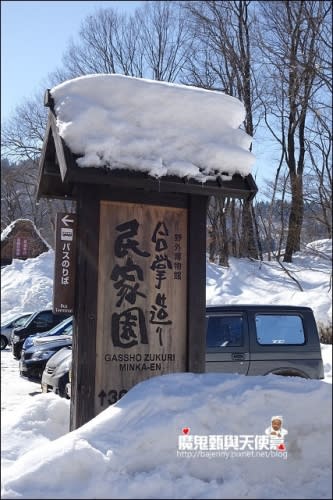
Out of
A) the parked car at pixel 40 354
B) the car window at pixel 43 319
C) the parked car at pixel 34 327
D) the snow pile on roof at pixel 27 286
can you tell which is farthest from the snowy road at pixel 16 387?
the snow pile on roof at pixel 27 286

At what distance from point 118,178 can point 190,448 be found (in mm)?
2730

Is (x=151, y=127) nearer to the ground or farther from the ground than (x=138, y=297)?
farther from the ground

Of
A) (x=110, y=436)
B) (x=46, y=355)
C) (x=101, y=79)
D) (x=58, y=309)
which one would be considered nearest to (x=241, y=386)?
(x=110, y=436)

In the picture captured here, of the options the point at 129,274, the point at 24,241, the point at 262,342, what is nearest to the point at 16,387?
the point at 262,342

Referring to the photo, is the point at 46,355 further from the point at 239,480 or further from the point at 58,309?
the point at 239,480

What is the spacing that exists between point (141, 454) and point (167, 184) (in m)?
2.75

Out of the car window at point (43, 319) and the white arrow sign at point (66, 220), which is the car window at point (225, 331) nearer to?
the white arrow sign at point (66, 220)

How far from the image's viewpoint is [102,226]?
5941 millimetres

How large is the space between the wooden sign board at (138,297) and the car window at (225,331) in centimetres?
266

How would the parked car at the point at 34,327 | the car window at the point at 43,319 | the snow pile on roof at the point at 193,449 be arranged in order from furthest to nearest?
the car window at the point at 43,319, the parked car at the point at 34,327, the snow pile on roof at the point at 193,449

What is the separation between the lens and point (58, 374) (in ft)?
29.6

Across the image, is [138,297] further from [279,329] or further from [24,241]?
[24,241]

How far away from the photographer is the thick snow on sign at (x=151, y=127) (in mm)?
5566

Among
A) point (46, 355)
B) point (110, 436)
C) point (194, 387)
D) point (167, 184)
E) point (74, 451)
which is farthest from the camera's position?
point (46, 355)
